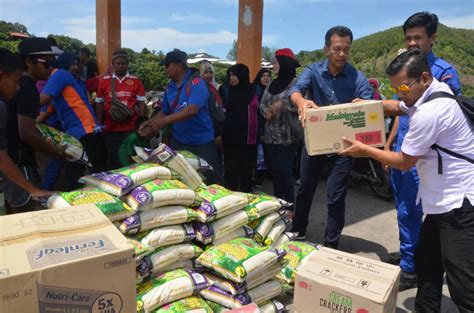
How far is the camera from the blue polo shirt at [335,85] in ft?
11.0

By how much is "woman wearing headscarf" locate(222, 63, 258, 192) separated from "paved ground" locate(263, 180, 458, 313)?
3.66 feet

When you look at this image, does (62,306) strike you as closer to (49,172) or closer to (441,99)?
(441,99)

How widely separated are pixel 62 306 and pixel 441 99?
196 centimetres

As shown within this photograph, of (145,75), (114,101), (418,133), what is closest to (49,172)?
(114,101)

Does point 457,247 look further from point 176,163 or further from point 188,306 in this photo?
point 176,163

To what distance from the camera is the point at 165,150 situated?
2.85 meters

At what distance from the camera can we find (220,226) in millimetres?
2787

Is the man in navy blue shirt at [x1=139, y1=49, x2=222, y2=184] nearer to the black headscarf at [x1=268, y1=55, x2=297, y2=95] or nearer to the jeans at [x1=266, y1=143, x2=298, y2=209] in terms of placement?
the jeans at [x1=266, y1=143, x2=298, y2=209]

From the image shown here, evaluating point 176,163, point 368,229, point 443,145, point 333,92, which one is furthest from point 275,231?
point 368,229

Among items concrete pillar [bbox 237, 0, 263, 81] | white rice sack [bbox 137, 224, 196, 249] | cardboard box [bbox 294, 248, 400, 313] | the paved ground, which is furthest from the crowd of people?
concrete pillar [bbox 237, 0, 263, 81]

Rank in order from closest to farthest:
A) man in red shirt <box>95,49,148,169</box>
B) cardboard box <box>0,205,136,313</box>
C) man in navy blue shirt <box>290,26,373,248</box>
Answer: cardboard box <box>0,205,136,313</box>, man in navy blue shirt <box>290,26,373,248</box>, man in red shirt <box>95,49,148,169</box>

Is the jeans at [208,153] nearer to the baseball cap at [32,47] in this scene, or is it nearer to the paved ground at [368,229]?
the paved ground at [368,229]

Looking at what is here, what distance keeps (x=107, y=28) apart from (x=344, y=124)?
591 centimetres

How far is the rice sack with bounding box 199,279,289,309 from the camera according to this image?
2.46 metres
